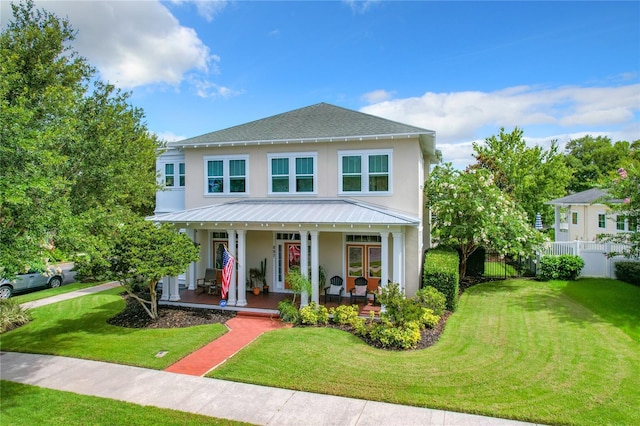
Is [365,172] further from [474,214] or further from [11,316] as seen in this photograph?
[11,316]

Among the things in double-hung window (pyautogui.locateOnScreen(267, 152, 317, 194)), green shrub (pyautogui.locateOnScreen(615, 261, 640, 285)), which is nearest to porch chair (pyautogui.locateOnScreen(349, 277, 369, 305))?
double-hung window (pyautogui.locateOnScreen(267, 152, 317, 194))

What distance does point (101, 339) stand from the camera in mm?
11961

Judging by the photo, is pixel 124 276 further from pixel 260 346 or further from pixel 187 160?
pixel 187 160

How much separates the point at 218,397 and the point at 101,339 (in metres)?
6.30

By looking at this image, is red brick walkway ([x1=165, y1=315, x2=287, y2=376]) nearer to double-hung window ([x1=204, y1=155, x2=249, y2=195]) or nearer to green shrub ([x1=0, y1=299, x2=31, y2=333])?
double-hung window ([x1=204, y1=155, x2=249, y2=195])

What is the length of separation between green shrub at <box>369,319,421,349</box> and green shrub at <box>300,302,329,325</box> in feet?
6.97

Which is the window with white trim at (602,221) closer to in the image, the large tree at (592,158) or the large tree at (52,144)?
the large tree at (592,158)

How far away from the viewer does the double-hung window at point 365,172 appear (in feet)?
51.6

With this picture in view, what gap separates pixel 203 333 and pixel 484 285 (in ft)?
44.9

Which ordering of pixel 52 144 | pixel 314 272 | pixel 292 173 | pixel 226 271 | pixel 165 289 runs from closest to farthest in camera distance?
pixel 52 144 → pixel 226 271 → pixel 314 272 → pixel 165 289 → pixel 292 173

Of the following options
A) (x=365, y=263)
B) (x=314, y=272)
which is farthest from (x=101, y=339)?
(x=365, y=263)

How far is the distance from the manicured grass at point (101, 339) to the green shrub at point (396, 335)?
17.0 feet

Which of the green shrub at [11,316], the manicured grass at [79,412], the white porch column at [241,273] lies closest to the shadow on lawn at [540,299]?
the white porch column at [241,273]

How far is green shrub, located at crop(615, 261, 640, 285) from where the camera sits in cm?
1662
